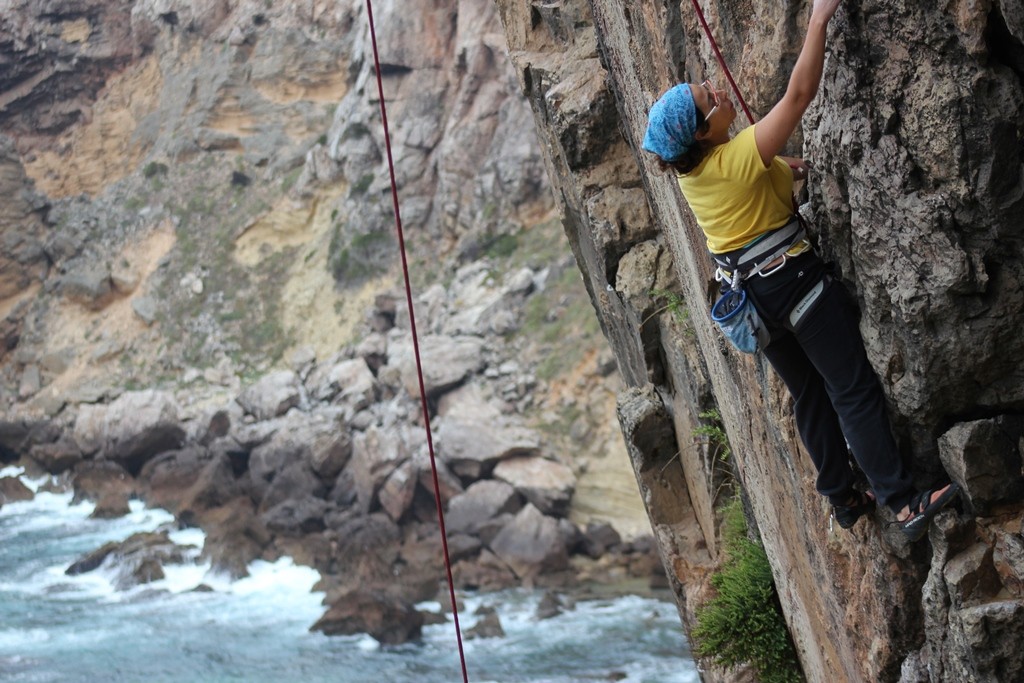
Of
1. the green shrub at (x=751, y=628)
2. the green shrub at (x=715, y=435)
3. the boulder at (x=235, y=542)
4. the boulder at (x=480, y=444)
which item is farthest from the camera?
the boulder at (x=480, y=444)

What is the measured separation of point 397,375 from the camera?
28859 mm

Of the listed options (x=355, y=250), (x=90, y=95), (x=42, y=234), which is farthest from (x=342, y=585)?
(x=90, y=95)

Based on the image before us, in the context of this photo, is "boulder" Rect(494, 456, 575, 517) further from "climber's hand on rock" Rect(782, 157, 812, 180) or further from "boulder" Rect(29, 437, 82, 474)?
"climber's hand on rock" Rect(782, 157, 812, 180)

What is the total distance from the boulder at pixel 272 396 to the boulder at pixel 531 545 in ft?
33.7

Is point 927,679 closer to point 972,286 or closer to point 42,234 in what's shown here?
point 972,286

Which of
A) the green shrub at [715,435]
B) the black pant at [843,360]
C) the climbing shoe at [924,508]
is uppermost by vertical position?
the green shrub at [715,435]

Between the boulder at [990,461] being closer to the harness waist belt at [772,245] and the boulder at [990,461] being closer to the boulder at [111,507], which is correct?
the harness waist belt at [772,245]

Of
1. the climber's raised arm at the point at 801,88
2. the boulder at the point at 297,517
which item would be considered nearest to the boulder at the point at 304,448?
the boulder at the point at 297,517

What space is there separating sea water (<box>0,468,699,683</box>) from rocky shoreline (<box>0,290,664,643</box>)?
535 mm

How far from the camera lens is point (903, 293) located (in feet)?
12.5

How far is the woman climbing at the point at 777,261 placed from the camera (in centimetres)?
404

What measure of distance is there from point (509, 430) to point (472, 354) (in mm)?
3376

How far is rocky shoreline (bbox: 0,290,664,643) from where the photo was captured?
22.0 metres

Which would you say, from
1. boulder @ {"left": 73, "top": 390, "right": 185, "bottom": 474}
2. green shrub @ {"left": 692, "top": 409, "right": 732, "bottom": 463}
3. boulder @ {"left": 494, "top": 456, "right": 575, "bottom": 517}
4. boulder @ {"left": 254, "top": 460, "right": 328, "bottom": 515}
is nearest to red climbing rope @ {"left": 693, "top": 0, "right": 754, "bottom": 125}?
green shrub @ {"left": 692, "top": 409, "right": 732, "bottom": 463}
